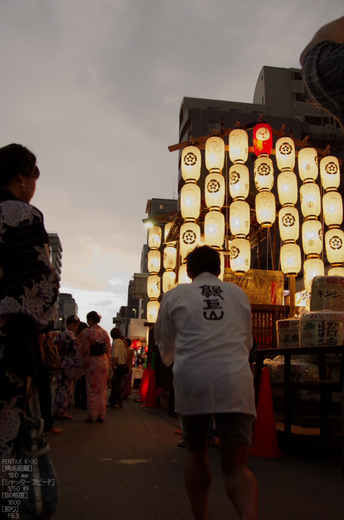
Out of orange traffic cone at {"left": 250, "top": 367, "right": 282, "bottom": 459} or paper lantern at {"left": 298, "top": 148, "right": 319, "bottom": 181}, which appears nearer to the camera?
orange traffic cone at {"left": 250, "top": 367, "right": 282, "bottom": 459}

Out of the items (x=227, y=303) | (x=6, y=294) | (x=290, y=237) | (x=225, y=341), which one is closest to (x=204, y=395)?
(x=225, y=341)

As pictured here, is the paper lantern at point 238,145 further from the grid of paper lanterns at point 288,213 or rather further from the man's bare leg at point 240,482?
the man's bare leg at point 240,482

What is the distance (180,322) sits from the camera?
248 centimetres

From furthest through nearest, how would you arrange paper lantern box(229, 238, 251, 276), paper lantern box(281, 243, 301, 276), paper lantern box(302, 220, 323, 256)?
paper lantern box(229, 238, 251, 276), paper lantern box(302, 220, 323, 256), paper lantern box(281, 243, 301, 276)

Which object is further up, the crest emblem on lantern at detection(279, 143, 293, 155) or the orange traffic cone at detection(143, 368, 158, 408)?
the crest emblem on lantern at detection(279, 143, 293, 155)

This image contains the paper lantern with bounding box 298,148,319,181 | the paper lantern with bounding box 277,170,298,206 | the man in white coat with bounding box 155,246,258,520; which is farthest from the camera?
the paper lantern with bounding box 298,148,319,181

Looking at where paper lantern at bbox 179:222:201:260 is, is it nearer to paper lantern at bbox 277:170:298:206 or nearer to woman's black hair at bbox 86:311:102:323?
paper lantern at bbox 277:170:298:206

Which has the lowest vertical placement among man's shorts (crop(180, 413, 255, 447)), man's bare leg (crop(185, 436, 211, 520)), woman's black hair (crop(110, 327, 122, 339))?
man's bare leg (crop(185, 436, 211, 520))

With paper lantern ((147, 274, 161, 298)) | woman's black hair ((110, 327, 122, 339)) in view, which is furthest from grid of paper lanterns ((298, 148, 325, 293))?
paper lantern ((147, 274, 161, 298))

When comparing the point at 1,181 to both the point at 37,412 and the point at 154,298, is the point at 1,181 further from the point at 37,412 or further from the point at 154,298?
the point at 154,298

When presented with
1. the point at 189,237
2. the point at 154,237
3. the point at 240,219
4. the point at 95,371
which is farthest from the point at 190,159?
the point at 95,371

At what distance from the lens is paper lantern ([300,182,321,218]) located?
11.8 meters

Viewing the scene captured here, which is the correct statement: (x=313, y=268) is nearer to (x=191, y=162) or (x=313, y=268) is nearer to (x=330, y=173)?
(x=330, y=173)

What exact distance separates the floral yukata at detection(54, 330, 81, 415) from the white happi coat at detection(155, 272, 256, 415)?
554 centimetres
